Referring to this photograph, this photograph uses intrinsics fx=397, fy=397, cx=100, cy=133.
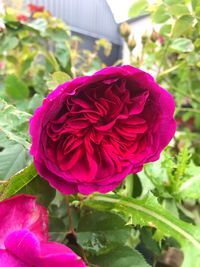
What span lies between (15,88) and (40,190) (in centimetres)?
39

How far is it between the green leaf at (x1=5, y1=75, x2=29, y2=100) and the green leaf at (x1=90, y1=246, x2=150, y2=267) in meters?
0.37

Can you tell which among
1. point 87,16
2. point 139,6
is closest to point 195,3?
point 139,6

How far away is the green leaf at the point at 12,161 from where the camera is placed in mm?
326

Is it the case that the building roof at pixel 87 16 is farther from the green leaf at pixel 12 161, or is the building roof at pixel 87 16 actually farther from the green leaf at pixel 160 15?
the green leaf at pixel 12 161

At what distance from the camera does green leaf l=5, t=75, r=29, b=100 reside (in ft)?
2.09

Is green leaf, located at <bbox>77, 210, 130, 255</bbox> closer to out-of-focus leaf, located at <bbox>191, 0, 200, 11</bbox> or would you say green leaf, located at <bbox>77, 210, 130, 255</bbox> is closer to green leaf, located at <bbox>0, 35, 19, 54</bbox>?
out-of-focus leaf, located at <bbox>191, 0, 200, 11</bbox>

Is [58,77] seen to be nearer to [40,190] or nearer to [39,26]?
[40,190]

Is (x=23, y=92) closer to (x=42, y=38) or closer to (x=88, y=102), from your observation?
(x=42, y=38)

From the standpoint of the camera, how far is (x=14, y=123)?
31cm

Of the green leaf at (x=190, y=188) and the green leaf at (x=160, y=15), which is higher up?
the green leaf at (x=160, y=15)

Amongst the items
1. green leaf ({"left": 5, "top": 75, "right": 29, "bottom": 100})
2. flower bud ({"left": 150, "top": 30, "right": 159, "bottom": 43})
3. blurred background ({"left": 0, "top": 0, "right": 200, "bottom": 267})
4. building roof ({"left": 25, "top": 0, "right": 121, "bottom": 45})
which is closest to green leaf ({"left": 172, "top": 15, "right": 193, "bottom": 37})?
blurred background ({"left": 0, "top": 0, "right": 200, "bottom": 267})

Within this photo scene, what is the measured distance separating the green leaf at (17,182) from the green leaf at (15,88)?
380 mm

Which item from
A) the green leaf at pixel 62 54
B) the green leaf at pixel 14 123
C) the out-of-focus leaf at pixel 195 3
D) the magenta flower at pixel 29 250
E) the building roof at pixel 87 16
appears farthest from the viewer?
the building roof at pixel 87 16

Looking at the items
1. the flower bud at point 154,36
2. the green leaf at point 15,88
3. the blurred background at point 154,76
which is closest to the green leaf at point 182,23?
the blurred background at point 154,76
